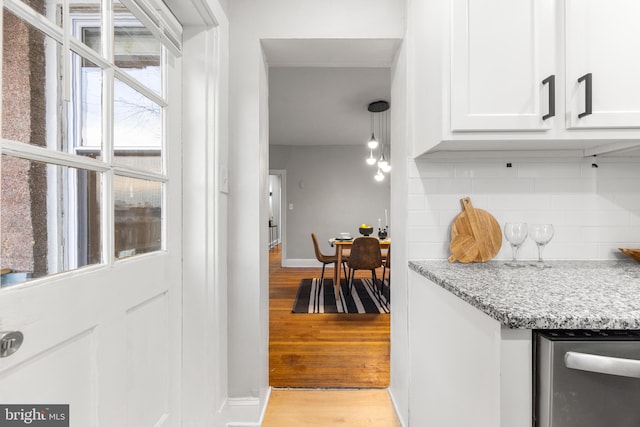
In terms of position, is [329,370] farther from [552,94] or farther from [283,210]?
[283,210]

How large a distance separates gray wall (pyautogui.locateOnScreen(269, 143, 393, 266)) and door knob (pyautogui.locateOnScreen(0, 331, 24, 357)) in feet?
19.1

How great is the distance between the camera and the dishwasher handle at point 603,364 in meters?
0.61

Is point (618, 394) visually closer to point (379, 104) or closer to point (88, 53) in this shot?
point (88, 53)

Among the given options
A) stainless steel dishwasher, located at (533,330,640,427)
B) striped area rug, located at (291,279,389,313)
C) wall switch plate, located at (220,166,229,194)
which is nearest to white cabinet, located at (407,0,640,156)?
stainless steel dishwasher, located at (533,330,640,427)

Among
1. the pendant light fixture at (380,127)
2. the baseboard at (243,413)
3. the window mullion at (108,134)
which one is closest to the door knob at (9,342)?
the window mullion at (108,134)

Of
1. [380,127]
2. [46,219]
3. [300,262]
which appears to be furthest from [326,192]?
[46,219]

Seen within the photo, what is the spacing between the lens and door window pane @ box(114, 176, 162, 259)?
39.3 inches

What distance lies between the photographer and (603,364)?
62 cm

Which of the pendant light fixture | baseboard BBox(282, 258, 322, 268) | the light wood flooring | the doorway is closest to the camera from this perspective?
the light wood flooring

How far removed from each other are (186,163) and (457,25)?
1.22 metres

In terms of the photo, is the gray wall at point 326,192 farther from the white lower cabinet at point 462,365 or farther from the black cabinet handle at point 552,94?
the black cabinet handle at point 552,94

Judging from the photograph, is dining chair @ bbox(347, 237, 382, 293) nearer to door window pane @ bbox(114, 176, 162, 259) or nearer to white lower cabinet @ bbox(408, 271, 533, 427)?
white lower cabinet @ bbox(408, 271, 533, 427)

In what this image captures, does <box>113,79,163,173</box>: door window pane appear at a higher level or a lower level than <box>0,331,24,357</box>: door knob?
higher

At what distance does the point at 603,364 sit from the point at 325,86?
3.47 metres
